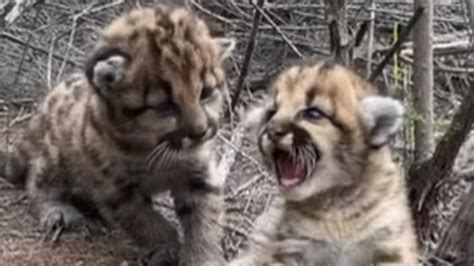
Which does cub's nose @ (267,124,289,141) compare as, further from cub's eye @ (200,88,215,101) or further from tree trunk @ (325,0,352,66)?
tree trunk @ (325,0,352,66)

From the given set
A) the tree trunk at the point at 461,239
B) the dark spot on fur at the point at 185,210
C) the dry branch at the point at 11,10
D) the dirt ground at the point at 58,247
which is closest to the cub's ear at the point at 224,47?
the dark spot on fur at the point at 185,210

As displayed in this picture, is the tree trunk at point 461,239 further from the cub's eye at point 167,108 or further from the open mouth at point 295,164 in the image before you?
the cub's eye at point 167,108

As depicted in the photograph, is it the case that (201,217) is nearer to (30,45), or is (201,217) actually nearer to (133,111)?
(133,111)

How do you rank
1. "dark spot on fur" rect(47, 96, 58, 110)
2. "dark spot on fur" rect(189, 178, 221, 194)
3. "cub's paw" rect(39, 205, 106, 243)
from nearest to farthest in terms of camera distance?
"dark spot on fur" rect(189, 178, 221, 194), "cub's paw" rect(39, 205, 106, 243), "dark spot on fur" rect(47, 96, 58, 110)

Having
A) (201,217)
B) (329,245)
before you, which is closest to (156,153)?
(201,217)

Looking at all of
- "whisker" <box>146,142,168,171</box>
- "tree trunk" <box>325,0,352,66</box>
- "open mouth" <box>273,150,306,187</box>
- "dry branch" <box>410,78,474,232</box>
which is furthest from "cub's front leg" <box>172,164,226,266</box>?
"open mouth" <box>273,150,306,187</box>

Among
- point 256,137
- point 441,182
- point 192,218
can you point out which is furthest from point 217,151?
point 256,137

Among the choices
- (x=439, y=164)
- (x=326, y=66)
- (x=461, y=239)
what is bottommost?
(x=461, y=239)
